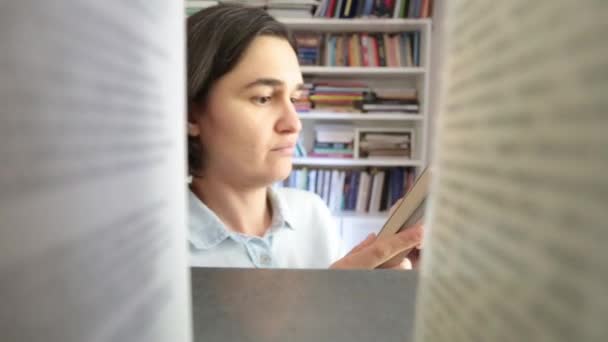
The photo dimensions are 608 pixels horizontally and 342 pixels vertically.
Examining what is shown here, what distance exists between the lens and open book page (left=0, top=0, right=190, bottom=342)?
74 millimetres

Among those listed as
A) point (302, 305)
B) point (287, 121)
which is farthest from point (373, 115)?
point (302, 305)

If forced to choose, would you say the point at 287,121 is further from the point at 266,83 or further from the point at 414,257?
the point at 414,257

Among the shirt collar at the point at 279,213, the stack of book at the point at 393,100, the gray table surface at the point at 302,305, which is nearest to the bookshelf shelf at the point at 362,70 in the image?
the stack of book at the point at 393,100

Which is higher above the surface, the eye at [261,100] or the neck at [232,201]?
the eye at [261,100]

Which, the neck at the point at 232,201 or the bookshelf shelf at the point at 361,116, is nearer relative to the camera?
the neck at the point at 232,201

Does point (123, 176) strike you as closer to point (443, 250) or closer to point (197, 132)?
point (443, 250)

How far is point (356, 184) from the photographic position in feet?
7.44

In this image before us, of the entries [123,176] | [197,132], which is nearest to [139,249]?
[123,176]

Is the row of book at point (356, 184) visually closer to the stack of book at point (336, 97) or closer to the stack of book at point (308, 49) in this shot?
the stack of book at point (336, 97)

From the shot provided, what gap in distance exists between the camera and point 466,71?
85 millimetres

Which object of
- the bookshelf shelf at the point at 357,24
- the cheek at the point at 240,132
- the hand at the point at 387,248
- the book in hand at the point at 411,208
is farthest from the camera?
the bookshelf shelf at the point at 357,24

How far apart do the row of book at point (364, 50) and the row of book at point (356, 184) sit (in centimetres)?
54

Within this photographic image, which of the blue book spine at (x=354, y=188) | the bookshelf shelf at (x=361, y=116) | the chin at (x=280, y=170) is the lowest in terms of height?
the blue book spine at (x=354, y=188)

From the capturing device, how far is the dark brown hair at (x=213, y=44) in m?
0.70
